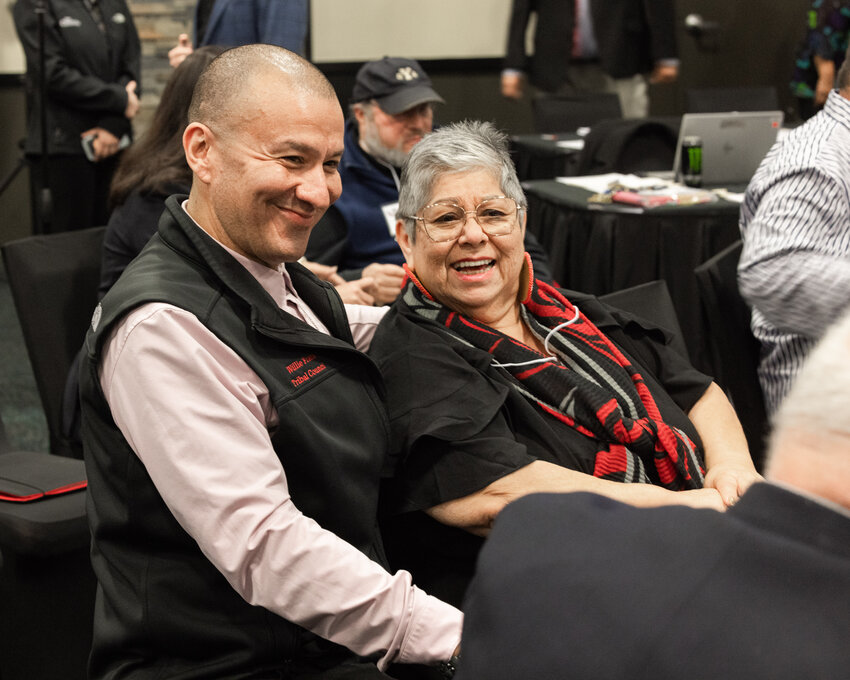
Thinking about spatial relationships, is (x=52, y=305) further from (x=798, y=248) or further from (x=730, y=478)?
(x=798, y=248)

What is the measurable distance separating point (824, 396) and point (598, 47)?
6.38m

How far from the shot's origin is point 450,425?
1.68 meters

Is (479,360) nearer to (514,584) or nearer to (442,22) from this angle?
(514,584)

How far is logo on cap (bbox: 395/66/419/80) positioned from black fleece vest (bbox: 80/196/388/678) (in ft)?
6.57

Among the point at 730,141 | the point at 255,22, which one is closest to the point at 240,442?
the point at 255,22

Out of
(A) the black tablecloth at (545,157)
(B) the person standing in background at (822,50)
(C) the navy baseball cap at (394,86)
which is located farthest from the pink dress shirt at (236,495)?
(B) the person standing in background at (822,50)

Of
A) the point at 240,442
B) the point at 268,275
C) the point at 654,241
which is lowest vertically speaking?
the point at 654,241

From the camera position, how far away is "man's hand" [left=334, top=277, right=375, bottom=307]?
2717 mm

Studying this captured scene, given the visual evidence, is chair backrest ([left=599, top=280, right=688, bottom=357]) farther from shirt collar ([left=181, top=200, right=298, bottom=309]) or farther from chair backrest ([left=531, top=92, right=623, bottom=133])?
chair backrest ([left=531, top=92, right=623, bottom=133])

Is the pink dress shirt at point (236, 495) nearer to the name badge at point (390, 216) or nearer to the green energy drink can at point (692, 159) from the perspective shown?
the name badge at point (390, 216)

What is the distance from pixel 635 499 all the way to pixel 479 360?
1.17ft

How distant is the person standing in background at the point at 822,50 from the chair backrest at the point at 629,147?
1780 millimetres

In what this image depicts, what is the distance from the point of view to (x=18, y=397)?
168 inches

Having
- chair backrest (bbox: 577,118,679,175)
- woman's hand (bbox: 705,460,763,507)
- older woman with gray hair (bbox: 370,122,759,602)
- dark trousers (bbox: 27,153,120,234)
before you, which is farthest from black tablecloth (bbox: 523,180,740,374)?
dark trousers (bbox: 27,153,120,234)
